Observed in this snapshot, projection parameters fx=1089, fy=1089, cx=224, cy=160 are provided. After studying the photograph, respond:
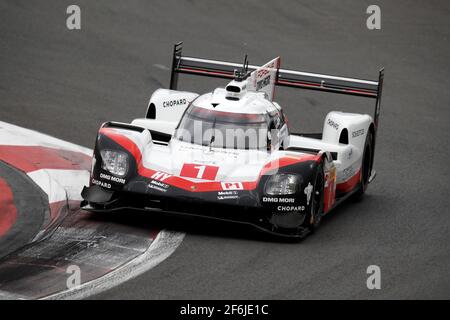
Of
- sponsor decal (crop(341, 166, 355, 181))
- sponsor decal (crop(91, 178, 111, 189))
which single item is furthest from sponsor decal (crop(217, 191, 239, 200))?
sponsor decal (crop(341, 166, 355, 181))

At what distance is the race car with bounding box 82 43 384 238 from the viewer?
400 inches

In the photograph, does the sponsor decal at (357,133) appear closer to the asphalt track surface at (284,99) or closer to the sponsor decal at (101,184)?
the asphalt track surface at (284,99)

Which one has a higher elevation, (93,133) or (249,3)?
(249,3)

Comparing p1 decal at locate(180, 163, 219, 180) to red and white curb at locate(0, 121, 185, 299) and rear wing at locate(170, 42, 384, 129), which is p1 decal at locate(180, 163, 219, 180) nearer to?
red and white curb at locate(0, 121, 185, 299)

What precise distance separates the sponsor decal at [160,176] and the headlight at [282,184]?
97cm

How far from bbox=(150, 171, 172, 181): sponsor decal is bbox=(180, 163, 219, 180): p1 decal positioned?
145 mm

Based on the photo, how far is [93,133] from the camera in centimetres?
1447

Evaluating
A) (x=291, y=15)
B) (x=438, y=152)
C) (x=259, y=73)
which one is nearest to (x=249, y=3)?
(x=291, y=15)

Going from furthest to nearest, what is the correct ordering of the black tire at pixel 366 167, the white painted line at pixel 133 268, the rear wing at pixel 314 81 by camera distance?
the rear wing at pixel 314 81 → the black tire at pixel 366 167 → the white painted line at pixel 133 268

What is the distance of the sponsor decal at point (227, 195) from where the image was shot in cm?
1012

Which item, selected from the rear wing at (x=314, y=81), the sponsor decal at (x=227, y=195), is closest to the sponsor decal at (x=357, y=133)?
the rear wing at (x=314, y=81)

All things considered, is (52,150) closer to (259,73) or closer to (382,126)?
(259,73)
